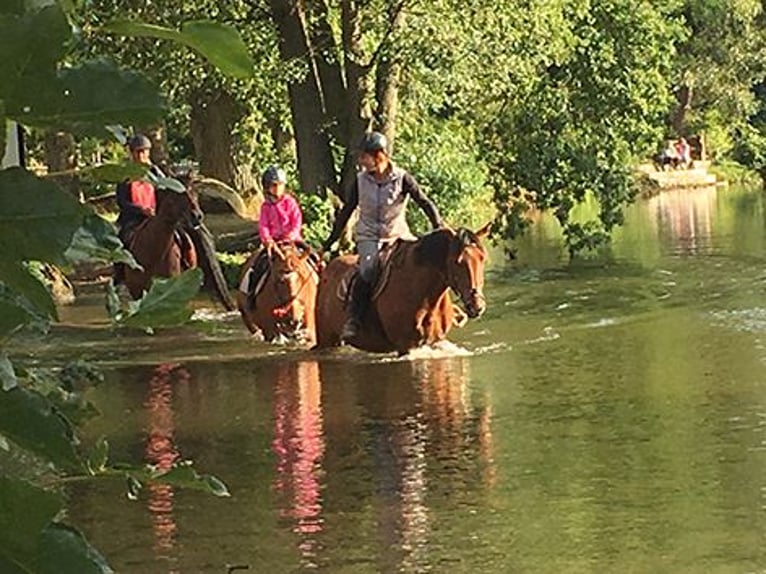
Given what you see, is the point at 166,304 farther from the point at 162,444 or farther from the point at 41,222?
the point at 162,444

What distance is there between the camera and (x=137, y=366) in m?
15.2

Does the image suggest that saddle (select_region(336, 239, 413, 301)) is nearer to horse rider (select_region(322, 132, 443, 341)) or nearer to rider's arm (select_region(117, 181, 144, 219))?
horse rider (select_region(322, 132, 443, 341))

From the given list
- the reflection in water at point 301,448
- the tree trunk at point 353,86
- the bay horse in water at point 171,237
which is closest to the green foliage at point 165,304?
the reflection in water at point 301,448

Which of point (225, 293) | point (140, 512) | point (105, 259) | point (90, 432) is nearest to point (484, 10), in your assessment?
point (225, 293)

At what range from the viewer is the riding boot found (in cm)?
1488

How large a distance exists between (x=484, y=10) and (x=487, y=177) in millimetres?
4957

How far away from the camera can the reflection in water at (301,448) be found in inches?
336

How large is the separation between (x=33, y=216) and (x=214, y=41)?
0.78 feet

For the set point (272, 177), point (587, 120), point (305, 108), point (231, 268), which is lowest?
point (231, 268)

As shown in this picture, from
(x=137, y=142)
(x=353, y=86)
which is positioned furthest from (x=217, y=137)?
(x=137, y=142)

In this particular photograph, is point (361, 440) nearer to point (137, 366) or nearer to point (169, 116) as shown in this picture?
point (137, 366)

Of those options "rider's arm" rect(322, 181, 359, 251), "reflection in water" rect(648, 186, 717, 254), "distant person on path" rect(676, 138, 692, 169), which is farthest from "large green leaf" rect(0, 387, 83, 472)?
"distant person on path" rect(676, 138, 692, 169)

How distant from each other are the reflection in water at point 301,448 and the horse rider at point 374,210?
0.66m

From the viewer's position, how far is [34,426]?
1.50 m
